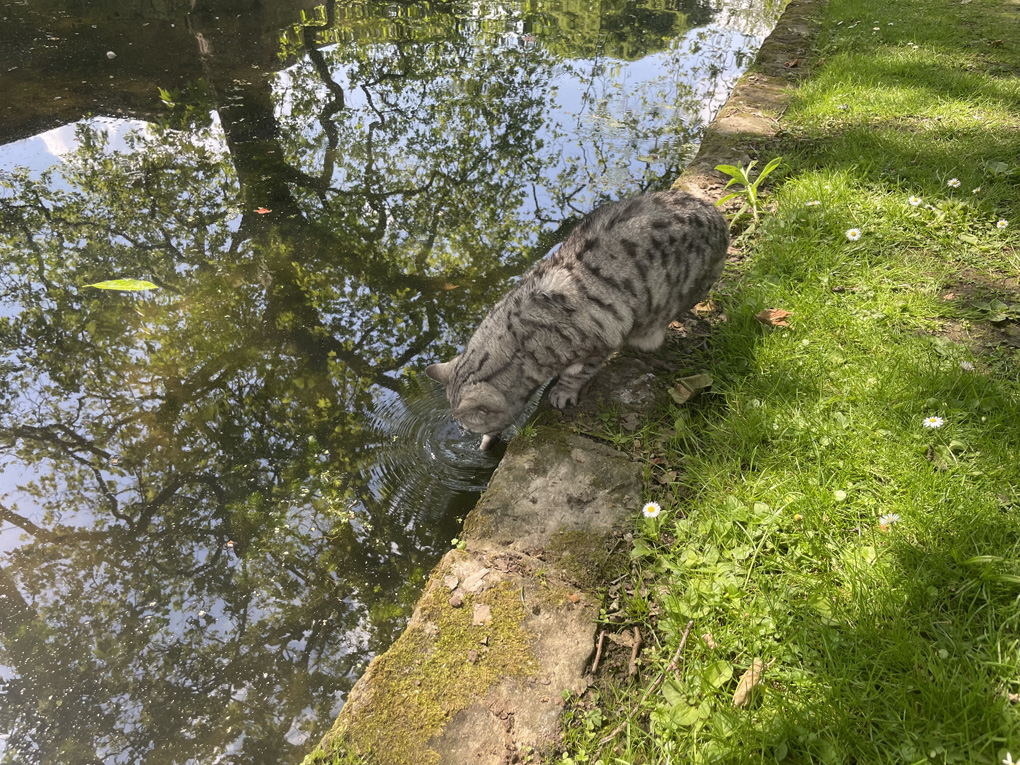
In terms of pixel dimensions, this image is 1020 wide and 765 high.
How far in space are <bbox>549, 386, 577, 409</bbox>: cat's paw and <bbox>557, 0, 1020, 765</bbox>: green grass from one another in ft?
0.95

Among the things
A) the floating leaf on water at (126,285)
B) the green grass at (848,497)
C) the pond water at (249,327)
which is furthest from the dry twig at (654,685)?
the floating leaf on water at (126,285)

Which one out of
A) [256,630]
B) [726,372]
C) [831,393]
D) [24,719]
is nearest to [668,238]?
[726,372]

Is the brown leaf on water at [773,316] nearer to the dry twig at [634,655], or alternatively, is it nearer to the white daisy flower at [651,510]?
A: the white daisy flower at [651,510]

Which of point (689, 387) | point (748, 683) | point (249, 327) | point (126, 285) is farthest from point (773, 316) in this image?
point (126, 285)

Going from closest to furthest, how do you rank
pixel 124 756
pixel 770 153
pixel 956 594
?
pixel 956 594 → pixel 124 756 → pixel 770 153

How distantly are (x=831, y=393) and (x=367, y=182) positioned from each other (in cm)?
437

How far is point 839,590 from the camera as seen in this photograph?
216 centimetres

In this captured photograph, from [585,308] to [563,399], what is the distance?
51 centimetres

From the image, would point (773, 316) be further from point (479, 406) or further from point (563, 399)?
point (479, 406)

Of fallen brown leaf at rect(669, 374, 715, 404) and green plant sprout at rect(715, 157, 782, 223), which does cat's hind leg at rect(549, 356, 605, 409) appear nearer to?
fallen brown leaf at rect(669, 374, 715, 404)

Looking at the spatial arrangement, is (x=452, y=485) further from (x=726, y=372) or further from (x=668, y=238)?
(x=668, y=238)

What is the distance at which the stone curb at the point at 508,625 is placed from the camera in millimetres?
2010

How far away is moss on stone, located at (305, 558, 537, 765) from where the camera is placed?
2006 mm

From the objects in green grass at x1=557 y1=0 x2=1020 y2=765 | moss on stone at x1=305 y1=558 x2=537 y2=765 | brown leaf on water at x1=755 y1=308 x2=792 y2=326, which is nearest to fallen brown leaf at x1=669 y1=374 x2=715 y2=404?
green grass at x1=557 y1=0 x2=1020 y2=765
